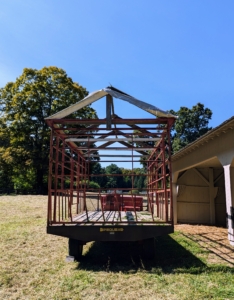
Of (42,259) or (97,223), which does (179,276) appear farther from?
(42,259)

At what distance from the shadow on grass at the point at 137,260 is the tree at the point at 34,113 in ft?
60.9

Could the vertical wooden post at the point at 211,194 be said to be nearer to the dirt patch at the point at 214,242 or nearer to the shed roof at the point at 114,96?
the dirt patch at the point at 214,242

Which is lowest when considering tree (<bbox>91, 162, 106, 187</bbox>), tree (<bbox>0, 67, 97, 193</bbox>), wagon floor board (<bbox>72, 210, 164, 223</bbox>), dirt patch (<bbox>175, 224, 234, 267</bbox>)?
dirt patch (<bbox>175, 224, 234, 267</bbox>)

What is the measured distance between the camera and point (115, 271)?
5.08m

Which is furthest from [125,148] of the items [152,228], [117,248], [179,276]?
[179,276]

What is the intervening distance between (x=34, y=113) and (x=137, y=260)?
21772 mm

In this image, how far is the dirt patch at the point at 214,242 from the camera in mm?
5954

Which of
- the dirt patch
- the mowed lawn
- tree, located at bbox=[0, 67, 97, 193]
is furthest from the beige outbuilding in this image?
tree, located at bbox=[0, 67, 97, 193]

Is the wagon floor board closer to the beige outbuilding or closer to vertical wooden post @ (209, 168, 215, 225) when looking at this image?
the beige outbuilding

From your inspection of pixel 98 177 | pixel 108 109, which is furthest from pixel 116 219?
pixel 98 177

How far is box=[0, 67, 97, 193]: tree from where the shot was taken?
80.8 ft

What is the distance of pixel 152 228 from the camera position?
17.1ft

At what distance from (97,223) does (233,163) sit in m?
3.86

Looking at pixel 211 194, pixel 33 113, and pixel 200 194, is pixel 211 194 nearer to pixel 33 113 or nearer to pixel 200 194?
pixel 200 194
